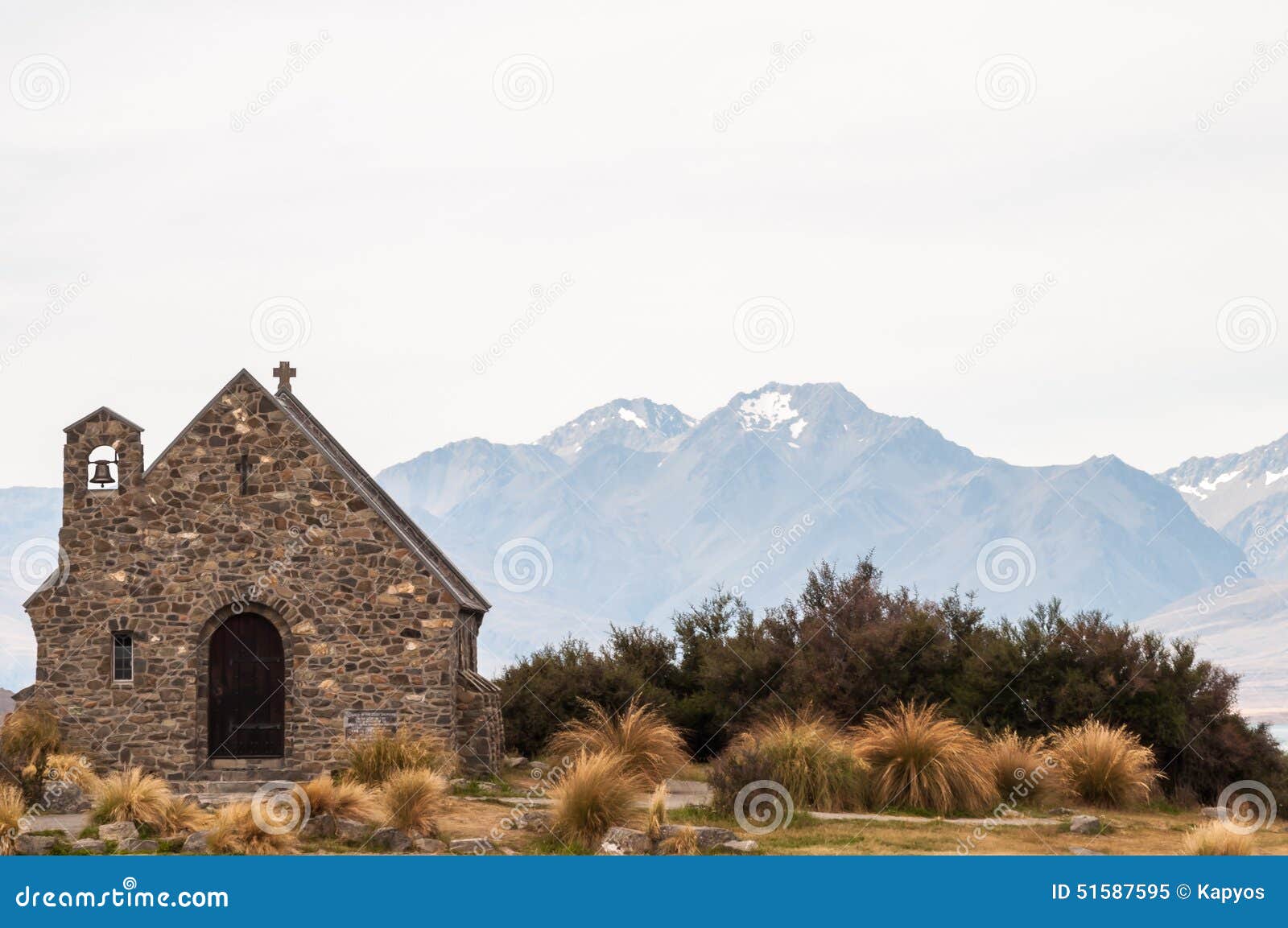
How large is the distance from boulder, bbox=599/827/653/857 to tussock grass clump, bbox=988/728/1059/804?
7213 mm

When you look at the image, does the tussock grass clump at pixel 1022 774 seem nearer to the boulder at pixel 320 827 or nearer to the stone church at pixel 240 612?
the stone church at pixel 240 612

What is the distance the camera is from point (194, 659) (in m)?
26.4

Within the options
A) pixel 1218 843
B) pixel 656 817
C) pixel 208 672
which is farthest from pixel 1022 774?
pixel 208 672

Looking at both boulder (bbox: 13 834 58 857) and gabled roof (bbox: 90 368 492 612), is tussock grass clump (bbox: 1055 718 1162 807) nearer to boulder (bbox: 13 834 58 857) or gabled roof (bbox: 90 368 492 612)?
gabled roof (bbox: 90 368 492 612)

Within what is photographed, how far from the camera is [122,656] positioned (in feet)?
87.7

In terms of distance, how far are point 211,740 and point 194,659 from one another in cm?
145

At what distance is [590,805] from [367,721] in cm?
820

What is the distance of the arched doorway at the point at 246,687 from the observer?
26.5 m

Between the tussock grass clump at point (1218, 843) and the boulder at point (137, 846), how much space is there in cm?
1217

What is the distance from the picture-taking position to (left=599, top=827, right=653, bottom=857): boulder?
17.8 metres

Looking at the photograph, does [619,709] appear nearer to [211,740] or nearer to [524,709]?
[524,709]

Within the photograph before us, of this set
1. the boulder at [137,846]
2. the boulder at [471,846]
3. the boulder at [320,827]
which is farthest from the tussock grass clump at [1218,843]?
the boulder at [137,846]

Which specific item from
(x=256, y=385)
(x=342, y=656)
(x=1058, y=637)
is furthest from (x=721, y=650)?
(x=256, y=385)

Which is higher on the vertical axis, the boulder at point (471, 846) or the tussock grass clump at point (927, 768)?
the tussock grass clump at point (927, 768)
